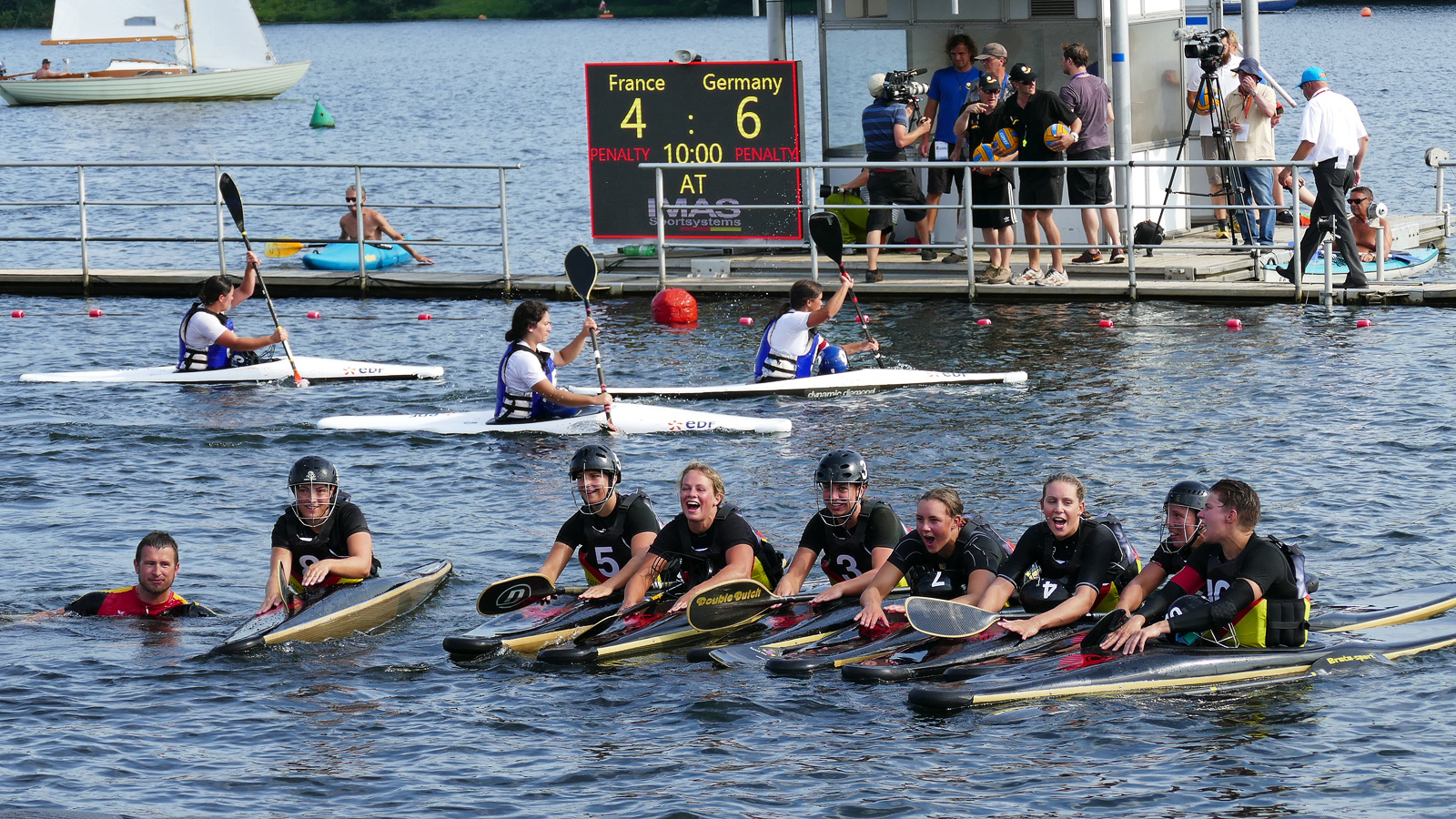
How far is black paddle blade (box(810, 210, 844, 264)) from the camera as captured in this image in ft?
59.9

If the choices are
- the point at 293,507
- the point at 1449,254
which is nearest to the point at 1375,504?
the point at 293,507

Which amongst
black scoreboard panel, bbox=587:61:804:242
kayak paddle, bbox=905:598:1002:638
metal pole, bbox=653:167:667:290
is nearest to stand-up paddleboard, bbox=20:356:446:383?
metal pole, bbox=653:167:667:290

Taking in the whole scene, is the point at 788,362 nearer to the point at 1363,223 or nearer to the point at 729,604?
the point at 729,604

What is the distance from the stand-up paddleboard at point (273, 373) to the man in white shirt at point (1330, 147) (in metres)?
9.95

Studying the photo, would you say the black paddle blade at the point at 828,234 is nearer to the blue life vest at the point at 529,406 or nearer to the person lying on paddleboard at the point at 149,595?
the blue life vest at the point at 529,406

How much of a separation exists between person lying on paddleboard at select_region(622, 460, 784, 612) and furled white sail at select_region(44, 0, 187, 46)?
5287 cm

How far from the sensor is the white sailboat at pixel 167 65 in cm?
5844

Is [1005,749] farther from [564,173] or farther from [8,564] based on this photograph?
[564,173]

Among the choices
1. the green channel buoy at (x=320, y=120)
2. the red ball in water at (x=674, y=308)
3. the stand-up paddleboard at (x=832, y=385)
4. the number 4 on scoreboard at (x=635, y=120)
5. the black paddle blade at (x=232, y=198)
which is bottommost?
the stand-up paddleboard at (x=832, y=385)

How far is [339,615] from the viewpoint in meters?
10.7

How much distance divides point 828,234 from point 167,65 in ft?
202

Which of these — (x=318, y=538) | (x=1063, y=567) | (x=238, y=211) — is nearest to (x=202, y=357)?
(x=238, y=211)

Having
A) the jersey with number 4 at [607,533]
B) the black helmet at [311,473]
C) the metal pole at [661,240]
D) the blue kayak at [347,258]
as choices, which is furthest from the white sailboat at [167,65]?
the jersey with number 4 at [607,533]

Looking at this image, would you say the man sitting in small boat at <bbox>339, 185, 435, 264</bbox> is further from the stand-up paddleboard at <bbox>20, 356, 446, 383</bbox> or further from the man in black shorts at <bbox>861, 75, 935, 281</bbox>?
the man in black shorts at <bbox>861, 75, 935, 281</bbox>
